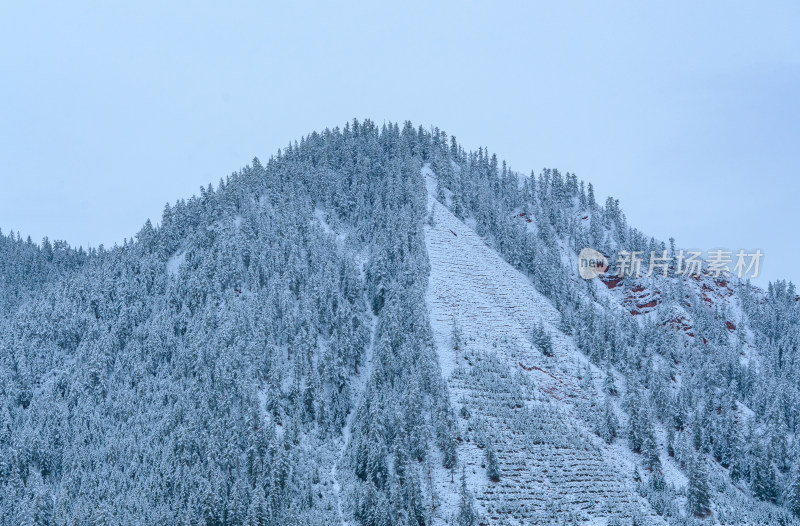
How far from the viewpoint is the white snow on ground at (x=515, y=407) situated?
304 feet

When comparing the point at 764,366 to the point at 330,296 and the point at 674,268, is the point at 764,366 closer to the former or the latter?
the point at 674,268

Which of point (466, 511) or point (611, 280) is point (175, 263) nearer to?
point (466, 511)

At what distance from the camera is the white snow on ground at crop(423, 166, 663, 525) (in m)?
92.6

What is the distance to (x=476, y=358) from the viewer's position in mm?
113688

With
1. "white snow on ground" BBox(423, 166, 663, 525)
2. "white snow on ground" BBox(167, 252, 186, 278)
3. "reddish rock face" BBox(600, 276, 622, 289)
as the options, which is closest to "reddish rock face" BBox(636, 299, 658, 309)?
"reddish rock face" BBox(600, 276, 622, 289)

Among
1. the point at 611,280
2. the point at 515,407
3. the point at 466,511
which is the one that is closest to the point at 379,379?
the point at 515,407

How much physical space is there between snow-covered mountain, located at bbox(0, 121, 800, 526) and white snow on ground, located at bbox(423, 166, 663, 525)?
0.36 metres

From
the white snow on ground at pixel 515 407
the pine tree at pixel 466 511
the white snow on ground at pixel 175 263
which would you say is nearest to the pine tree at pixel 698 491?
the white snow on ground at pixel 515 407

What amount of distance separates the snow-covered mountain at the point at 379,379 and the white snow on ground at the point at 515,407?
36 cm

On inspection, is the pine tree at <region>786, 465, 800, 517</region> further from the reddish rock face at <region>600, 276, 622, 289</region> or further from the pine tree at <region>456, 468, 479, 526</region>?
the reddish rock face at <region>600, 276, 622, 289</region>

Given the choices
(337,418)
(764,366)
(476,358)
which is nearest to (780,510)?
(764,366)

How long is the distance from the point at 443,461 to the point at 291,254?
56040mm

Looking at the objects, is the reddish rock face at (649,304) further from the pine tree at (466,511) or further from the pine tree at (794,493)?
the pine tree at (466,511)

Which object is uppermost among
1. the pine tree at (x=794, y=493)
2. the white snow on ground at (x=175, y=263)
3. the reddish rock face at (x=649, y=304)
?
the white snow on ground at (x=175, y=263)
